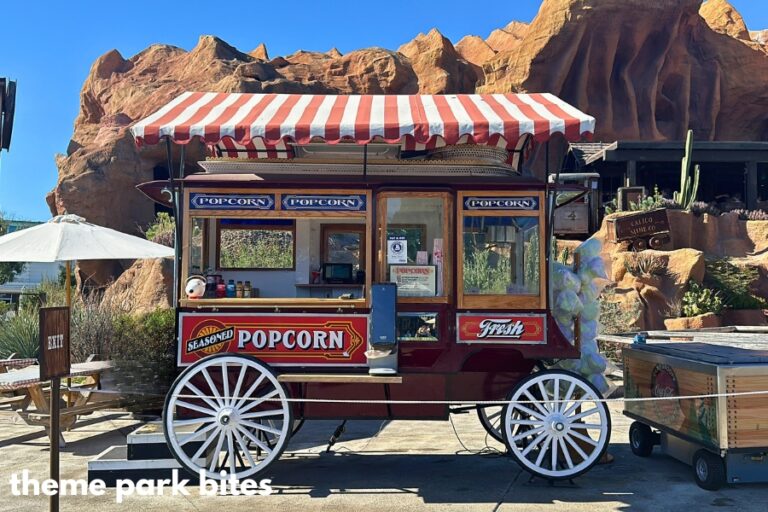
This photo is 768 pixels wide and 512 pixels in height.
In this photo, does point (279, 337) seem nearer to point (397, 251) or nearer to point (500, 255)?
point (397, 251)

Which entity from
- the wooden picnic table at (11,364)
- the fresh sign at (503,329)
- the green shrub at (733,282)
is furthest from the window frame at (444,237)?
the green shrub at (733,282)

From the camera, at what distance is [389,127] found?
5.60 m

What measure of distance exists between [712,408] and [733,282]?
10411 millimetres

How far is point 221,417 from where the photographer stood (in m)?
5.60

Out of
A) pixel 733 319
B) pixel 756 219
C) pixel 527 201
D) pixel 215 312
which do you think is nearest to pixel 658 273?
pixel 733 319

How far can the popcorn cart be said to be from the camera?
18.4 feet

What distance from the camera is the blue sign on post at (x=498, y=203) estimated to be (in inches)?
236

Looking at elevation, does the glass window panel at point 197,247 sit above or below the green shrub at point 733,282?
above

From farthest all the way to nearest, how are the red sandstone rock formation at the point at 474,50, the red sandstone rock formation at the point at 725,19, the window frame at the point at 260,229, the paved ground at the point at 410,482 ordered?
1. the red sandstone rock formation at the point at 474,50
2. the red sandstone rock formation at the point at 725,19
3. the window frame at the point at 260,229
4. the paved ground at the point at 410,482

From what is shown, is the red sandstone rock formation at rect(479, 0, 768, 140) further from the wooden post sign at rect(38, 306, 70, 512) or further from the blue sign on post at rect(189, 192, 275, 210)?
the wooden post sign at rect(38, 306, 70, 512)

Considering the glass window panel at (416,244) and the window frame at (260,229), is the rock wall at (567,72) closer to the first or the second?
the window frame at (260,229)

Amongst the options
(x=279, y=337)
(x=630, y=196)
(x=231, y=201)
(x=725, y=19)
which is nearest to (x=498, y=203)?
(x=279, y=337)

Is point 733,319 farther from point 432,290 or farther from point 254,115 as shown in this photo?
point 254,115

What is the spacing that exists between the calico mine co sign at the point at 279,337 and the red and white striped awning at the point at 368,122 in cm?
164
